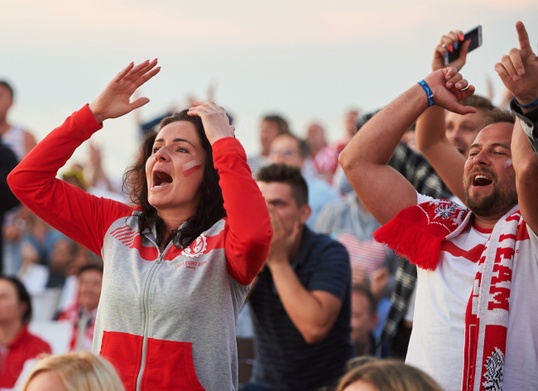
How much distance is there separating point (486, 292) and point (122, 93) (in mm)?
1564

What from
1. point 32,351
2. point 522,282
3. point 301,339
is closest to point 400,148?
Result: point 301,339

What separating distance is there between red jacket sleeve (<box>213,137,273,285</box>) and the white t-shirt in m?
0.71

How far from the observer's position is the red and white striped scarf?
3.45m

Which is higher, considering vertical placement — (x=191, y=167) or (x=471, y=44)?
(x=471, y=44)

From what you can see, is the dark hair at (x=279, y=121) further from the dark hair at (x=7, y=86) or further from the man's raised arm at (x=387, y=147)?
the man's raised arm at (x=387, y=147)

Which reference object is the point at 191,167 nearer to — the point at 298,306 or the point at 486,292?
the point at 486,292

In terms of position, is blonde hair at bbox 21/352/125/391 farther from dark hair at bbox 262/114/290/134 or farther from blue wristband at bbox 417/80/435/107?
dark hair at bbox 262/114/290/134

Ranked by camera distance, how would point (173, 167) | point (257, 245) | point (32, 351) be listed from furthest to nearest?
point (32, 351) → point (173, 167) → point (257, 245)

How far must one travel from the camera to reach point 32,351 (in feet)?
21.7

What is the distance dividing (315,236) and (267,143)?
154 inches

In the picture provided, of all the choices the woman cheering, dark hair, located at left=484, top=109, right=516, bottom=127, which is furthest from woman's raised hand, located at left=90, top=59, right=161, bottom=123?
dark hair, located at left=484, top=109, right=516, bottom=127

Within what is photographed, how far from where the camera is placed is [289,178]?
234 inches

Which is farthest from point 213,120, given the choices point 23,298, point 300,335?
point 23,298

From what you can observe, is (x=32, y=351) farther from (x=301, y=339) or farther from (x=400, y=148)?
(x=400, y=148)
